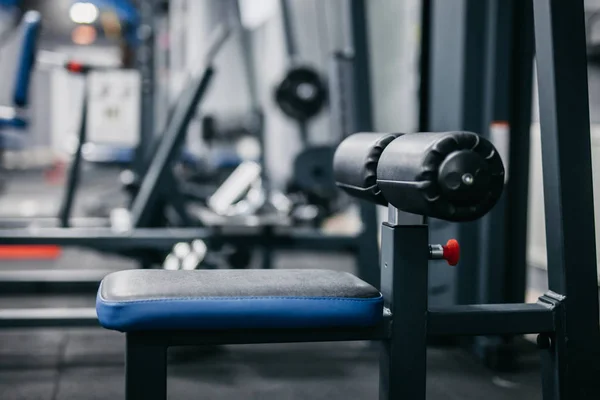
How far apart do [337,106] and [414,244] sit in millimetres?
2242

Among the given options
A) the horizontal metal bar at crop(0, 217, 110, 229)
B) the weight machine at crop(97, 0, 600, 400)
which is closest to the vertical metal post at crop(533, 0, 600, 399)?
the weight machine at crop(97, 0, 600, 400)

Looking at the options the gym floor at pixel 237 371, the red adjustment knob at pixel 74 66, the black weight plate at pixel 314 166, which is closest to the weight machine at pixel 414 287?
the gym floor at pixel 237 371

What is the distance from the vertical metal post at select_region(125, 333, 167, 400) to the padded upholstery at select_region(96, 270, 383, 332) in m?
0.04

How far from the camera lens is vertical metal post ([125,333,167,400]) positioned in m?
1.05

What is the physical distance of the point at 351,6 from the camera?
7.49 feet

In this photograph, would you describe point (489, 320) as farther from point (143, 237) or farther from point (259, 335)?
point (143, 237)

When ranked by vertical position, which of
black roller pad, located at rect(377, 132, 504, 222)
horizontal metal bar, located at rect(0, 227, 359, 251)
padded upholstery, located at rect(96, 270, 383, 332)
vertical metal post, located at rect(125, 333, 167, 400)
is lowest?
vertical metal post, located at rect(125, 333, 167, 400)

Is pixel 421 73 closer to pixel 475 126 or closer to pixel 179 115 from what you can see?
pixel 475 126

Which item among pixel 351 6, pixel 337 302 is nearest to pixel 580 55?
pixel 337 302

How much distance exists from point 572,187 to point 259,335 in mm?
647

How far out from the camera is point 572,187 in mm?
1264

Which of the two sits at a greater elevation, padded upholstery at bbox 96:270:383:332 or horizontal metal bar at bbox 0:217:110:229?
horizontal metal bar at bbox 0:217:110:229

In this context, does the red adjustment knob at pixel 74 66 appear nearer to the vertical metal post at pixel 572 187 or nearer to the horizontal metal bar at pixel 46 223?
the horizontal metal bar at pixel 46 223

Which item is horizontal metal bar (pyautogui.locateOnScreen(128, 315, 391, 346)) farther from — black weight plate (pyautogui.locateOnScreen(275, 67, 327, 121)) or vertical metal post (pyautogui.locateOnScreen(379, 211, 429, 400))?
black weight plate (pyautogui.locateOnScreen(275, 67, 327, 121))
